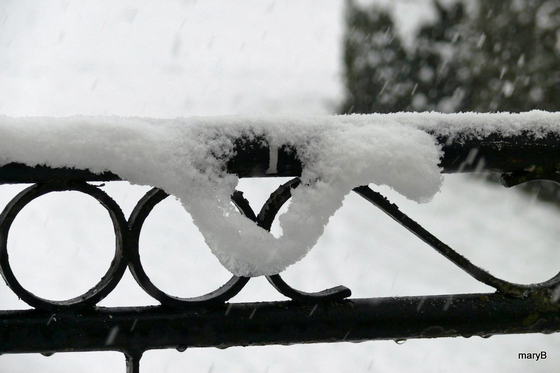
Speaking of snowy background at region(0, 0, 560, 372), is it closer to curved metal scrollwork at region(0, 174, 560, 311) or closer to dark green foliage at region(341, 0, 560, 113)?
dark green foliage at region(341, 0, 560, 113)

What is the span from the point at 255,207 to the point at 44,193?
628 cm

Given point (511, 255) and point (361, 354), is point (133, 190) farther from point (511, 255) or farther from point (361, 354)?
point (511, 255)

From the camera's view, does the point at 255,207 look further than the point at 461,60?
No

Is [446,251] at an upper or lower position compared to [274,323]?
upper

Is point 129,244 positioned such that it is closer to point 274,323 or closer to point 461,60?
point 274,323

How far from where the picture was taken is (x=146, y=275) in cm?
84

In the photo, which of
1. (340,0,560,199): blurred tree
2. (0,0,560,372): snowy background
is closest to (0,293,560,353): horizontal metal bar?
(0,0,560,372): snowy background

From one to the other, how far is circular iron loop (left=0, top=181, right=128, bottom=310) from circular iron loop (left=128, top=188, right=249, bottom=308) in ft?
0.05

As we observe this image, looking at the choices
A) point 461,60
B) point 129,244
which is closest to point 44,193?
point 129,244

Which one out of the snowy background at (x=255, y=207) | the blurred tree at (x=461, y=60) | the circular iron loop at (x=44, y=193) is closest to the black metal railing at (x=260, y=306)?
the circular iron loop at (x=44, y=193)

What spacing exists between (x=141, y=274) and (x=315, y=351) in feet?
12.2

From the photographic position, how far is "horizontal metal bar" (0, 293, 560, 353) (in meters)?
0.83

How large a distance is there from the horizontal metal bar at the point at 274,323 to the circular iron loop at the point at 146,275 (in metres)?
0.02

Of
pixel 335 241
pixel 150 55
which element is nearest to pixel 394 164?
pixel 335 241
